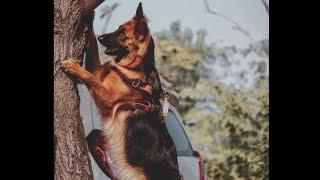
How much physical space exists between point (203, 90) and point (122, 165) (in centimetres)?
78

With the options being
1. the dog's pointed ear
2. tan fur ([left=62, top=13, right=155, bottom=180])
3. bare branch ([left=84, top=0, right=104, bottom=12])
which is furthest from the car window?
bare branch ([left=84, top=0, right=104, bottom=12])

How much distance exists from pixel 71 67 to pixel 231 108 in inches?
46.3

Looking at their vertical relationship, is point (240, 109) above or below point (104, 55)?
below

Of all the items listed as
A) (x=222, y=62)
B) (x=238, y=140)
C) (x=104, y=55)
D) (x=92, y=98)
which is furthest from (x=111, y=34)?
(x=238, y=140)

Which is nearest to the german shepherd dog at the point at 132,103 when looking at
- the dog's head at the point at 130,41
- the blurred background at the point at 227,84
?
the dog's head at the point at 130,41

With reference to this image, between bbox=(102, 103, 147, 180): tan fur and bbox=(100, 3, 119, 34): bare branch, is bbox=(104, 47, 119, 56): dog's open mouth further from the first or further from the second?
bbox=(102, 103, 147, 180): tan fur

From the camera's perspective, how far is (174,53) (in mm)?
4969

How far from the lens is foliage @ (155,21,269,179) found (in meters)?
4.92

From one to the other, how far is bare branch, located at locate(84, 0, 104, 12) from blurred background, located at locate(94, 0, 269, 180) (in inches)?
23.1

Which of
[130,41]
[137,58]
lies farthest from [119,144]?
[130,41]

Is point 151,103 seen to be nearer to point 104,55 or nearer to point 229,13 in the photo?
point 104,55

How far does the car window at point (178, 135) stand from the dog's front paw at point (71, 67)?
29.1 inches

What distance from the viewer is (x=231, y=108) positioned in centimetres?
493

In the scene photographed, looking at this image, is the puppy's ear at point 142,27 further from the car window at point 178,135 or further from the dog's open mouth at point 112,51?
the car window at point 178,135
